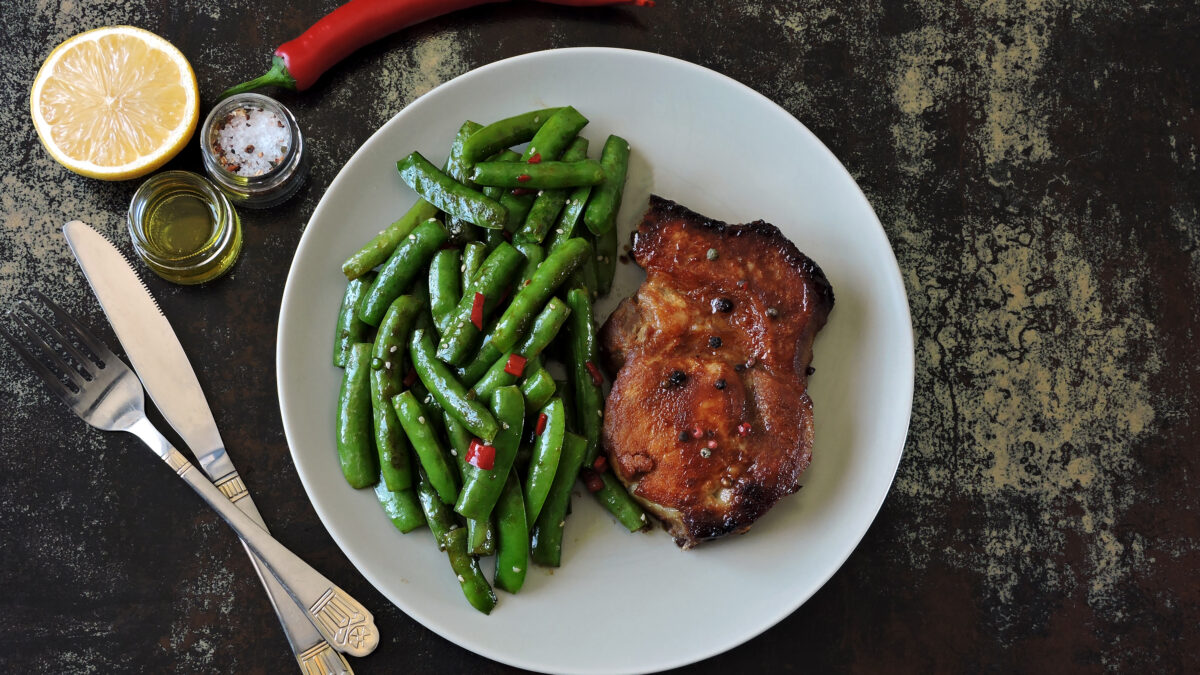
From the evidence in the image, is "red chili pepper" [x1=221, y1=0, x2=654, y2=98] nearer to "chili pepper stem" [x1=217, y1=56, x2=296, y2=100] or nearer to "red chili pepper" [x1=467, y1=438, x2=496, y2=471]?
"chili pepper stem" [x1=217, y1=56, x2=296, y2=100]

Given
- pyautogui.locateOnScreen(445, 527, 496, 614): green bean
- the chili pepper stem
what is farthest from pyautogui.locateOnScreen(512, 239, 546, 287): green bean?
the chili pepper stem

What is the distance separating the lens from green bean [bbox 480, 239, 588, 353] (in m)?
3.60

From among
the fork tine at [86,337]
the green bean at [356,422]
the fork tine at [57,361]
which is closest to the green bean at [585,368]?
the green bean at [356,422]

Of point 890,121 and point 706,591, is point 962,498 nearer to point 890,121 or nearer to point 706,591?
point 706,591

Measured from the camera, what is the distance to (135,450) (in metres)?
4.04

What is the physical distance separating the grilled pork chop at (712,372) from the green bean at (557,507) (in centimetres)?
16

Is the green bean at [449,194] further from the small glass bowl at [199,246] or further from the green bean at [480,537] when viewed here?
the green bean at [480,537]

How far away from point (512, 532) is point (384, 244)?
1.43 meters

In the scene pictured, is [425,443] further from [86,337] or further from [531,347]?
[86,337]

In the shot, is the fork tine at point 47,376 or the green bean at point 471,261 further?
the fork tine at point 47,376

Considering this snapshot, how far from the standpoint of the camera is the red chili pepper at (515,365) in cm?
357

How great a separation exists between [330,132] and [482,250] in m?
1.14

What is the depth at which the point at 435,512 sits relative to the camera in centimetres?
372

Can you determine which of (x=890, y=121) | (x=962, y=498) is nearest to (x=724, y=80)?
(x=890, y=121)
